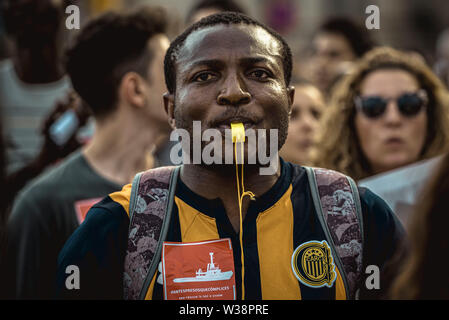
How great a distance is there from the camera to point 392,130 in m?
4.13

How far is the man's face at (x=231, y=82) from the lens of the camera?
2188 mm

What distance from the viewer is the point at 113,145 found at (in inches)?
150

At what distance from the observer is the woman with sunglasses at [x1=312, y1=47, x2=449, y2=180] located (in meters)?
4.17

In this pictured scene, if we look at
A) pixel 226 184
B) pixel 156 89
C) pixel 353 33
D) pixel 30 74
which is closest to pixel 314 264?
pixel 226 184

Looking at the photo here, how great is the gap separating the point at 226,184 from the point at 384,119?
2.17 metres

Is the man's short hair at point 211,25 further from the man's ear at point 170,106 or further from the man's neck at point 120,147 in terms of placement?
the man's neck at point 120,147

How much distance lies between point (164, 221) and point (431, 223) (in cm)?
91

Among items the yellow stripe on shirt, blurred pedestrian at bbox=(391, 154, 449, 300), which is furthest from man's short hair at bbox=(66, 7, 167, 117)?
blurred pedestrian at bbox=(391, 154, 449, 300)

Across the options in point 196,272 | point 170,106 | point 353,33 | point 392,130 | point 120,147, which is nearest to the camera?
point 196,272

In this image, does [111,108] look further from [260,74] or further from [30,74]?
[260,74]

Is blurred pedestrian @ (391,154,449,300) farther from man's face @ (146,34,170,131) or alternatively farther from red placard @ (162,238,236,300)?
man's face @ (146,34,170,131)

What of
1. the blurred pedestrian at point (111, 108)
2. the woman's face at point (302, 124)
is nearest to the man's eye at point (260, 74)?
the blurred pedestrian at point (111, 108)

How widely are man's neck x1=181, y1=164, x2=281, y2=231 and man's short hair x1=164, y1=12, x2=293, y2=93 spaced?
14.5 inches

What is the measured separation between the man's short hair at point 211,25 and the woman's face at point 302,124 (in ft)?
8.23
